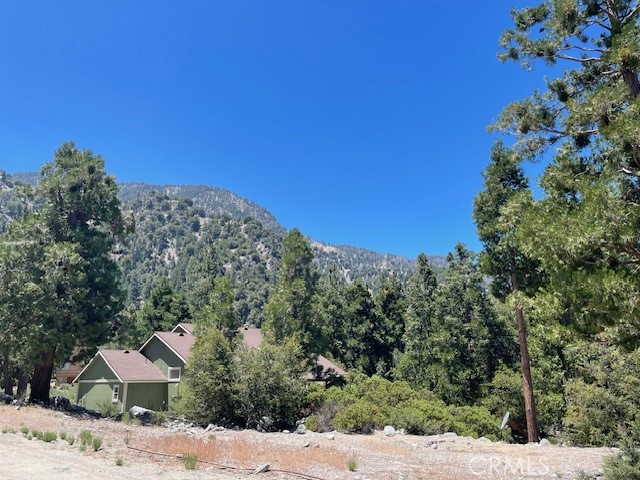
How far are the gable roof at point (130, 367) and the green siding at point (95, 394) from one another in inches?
30.0

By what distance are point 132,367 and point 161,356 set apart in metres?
2.02

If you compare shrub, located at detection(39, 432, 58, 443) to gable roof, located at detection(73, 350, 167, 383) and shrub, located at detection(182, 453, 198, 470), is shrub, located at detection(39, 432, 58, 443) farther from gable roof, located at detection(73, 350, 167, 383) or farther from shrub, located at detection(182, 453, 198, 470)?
gable roof, located at detection(73, 350, 167, 383)

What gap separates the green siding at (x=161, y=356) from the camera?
98.4 feet

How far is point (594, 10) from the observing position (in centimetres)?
1020

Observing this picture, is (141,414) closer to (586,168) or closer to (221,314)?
(221,314)

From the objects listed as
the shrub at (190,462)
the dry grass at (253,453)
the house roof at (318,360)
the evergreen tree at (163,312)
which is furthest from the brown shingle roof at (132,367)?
the shrub at (190,462)

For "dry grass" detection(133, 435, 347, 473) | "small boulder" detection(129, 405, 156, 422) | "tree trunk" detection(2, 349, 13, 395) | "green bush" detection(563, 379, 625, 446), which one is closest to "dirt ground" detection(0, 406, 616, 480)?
"dry grass" detection(133, 435, 347, 473)

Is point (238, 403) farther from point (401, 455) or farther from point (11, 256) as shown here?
point (11, 256)

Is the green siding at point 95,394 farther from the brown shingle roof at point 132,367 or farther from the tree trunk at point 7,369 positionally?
the tree trunk at point 7,369

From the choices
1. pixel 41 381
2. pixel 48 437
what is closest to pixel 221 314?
pixel 41 381

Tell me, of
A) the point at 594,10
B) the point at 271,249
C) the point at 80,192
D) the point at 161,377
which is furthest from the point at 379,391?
the point at 271,249

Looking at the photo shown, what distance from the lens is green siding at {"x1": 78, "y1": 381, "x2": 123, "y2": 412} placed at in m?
28.5

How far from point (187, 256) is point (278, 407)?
133 metres

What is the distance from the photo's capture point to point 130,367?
97.2 feet
